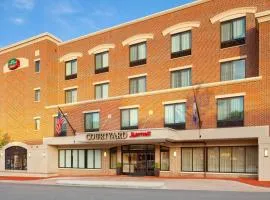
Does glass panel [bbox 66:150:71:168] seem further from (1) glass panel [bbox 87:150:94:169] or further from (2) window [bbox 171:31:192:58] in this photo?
(2) window [bbox 171:31:192:58]

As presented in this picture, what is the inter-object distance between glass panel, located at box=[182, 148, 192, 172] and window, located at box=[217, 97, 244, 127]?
407 centimetres

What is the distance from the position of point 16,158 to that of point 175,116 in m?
21.9

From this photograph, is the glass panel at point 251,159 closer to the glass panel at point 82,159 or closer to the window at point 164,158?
the window at point 164,158

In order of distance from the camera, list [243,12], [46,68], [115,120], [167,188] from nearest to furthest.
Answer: [167,188], [243,12], [115,120], [46,68]

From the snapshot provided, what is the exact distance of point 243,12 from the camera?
30625mm

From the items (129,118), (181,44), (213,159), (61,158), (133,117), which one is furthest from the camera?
(61,158)

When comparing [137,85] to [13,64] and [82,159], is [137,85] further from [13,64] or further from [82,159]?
[13,64]

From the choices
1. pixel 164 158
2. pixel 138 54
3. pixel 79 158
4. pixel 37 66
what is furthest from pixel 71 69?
pixel 164 158

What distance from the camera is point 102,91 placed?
1585 inches

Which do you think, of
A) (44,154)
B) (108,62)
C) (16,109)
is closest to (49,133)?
(44,154)

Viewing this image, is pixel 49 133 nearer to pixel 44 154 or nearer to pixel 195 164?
pixel 44 154

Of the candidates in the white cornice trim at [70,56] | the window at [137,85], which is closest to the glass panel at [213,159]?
the window at [137,85]

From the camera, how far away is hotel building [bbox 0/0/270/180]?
2933 cm

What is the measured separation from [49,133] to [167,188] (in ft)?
70.7
